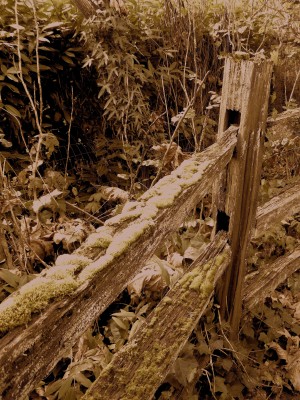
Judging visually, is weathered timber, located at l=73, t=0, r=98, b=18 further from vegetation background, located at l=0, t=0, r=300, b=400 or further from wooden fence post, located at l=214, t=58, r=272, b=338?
wooden fence post, located at l=214, t=58, r=272, b=338

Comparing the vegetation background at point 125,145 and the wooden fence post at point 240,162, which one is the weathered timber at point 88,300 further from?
the vegetation background at point 125,145

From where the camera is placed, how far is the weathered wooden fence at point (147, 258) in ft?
2.53

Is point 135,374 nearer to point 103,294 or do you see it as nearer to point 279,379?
point 103,294

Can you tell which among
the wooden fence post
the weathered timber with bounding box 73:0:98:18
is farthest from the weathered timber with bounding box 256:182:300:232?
the weathered timber with bounding box 73:0:98:18

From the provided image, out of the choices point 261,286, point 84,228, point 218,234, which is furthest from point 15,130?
point 261,286

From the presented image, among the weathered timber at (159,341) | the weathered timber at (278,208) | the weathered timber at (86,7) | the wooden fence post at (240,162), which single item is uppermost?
the weathered timber at (86,7)

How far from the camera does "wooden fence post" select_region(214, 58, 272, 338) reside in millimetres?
1766

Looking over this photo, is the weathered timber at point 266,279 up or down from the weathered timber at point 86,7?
down

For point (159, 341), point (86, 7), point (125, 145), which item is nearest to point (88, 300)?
point (159, 341)

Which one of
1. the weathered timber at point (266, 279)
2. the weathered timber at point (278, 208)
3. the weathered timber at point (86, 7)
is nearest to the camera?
the weathered timber at point (278, 208)

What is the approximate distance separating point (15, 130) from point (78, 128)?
881 mm

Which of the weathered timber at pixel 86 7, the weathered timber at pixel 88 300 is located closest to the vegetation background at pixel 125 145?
the weathered timber at pixel 86 7

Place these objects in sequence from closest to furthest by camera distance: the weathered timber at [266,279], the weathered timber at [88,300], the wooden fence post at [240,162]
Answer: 1. the weathered timber at [88,300]
2. the wooden fence post at [240,162]
3. the weathered timber at [266,279]

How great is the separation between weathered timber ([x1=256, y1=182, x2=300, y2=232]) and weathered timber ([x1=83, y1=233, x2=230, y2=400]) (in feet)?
1.67
